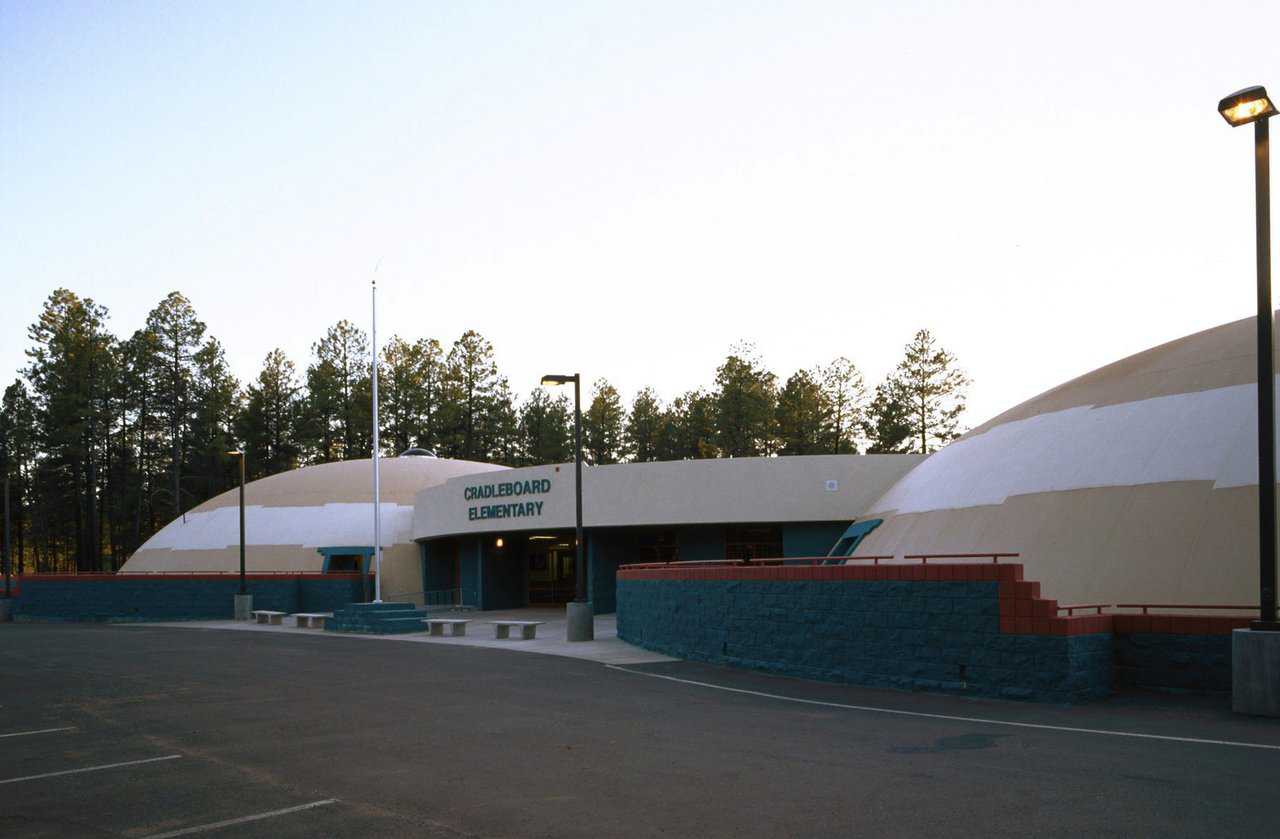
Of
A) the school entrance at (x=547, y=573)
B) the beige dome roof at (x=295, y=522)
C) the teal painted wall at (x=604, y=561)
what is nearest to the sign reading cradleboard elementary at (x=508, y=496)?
the teal painted wall at (x=604, y=561)

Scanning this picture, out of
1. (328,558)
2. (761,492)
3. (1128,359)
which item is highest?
(1128,359)

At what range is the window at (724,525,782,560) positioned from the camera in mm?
40125

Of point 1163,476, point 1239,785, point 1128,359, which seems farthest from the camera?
point 1128,359

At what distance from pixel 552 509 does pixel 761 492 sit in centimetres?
807

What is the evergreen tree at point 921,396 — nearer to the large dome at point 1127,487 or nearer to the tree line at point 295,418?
the tree line at point 295,418

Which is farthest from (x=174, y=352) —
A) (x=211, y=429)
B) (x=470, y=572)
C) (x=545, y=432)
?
(x=470, y=572)

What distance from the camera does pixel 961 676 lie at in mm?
15320

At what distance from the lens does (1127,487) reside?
752 inches

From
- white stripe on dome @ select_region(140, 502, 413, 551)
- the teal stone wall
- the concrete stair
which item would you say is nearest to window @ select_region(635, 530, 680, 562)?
the concrete stair

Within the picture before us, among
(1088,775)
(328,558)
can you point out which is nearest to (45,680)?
(1088,775)

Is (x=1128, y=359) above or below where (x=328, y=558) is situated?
above

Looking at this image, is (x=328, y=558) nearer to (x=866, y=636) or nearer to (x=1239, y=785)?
(x=866, y=636)

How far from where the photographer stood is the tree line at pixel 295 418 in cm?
7750

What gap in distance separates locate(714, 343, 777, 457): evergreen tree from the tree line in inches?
5.5
